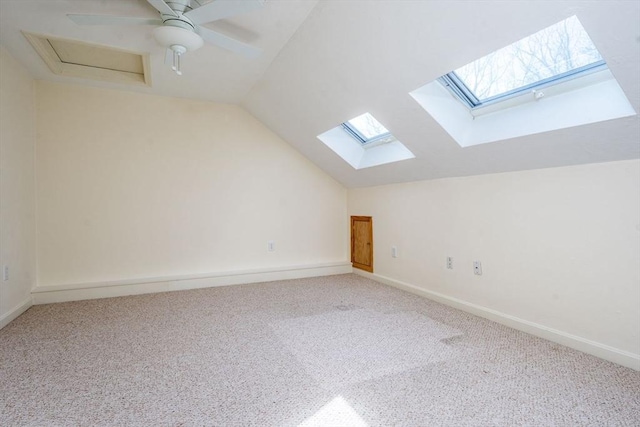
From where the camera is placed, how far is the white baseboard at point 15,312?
238cm

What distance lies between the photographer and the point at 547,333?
7.00 ft

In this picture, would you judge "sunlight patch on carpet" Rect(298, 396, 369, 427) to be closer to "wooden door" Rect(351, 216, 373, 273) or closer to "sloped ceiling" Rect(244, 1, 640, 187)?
"sloped ceiling" Rect(244, 1, 640, 187)

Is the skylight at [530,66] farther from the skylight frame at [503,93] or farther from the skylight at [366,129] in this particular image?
the skylight at [366,129]

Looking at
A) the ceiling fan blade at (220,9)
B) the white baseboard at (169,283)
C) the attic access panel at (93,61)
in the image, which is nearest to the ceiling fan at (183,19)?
the ceiling fan blade at (220,9)

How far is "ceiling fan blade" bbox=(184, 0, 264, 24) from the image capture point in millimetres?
1580

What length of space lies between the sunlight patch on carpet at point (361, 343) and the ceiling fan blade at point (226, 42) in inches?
76.4

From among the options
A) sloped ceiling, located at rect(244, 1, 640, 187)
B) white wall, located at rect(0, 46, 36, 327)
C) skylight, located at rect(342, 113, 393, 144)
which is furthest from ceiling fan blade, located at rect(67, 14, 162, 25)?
skylight, located at rect(342, 113, 393, 144)

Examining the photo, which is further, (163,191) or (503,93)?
(163,191)

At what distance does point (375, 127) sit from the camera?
3.31m

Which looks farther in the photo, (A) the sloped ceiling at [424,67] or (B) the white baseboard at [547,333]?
(B) the white baseboard at [547,333]

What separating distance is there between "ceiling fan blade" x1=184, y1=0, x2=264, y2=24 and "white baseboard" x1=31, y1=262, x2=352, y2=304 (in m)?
2.62

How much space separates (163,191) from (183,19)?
2.09 meters

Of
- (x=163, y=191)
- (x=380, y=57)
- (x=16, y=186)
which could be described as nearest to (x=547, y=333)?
(x=380, y=57)

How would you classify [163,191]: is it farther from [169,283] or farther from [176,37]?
[176,37]
